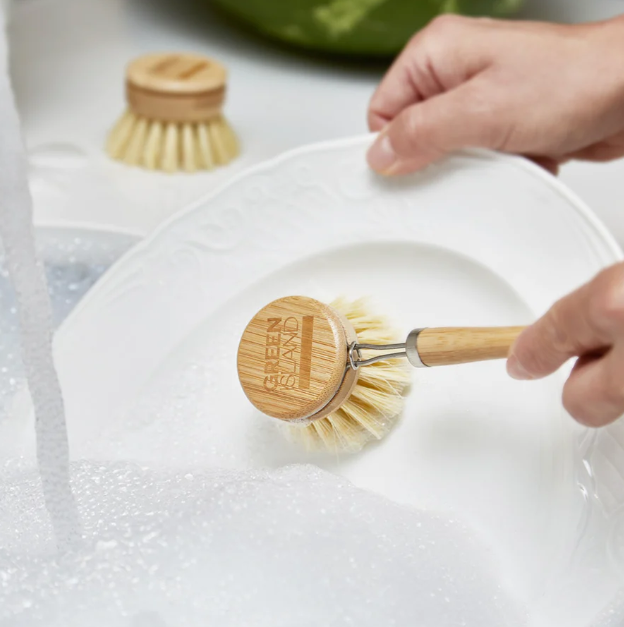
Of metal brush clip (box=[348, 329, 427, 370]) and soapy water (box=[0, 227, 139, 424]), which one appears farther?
soapy water (box=[0, 227, 139, 424])

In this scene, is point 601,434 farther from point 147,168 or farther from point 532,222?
point 147,168

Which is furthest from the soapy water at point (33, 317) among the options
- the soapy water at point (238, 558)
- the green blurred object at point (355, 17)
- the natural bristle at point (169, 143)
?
the green blurred object at point (355, 17)

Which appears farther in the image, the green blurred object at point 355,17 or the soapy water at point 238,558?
the green blurred object at point 355,17

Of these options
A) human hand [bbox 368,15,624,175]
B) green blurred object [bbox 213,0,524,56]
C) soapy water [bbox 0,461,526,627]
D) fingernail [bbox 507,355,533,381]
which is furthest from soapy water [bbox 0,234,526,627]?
green blurred object [bbox 213,0,524,56]

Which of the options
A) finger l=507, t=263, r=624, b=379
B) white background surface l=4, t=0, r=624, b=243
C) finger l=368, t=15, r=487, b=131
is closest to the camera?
finger l=507, t=263, r=624, b=379

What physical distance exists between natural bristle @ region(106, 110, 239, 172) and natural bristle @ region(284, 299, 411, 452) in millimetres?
390

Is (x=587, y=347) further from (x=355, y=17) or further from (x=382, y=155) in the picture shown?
(x=355, y=17)

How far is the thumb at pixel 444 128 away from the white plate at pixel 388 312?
0.01 metres

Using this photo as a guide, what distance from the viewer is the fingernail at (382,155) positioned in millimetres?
511

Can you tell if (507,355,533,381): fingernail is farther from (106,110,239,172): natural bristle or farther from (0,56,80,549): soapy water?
(106,110,239,172): natural bristle

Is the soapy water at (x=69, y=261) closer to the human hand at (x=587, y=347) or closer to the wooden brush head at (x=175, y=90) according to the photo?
the wooden brush head at (x=175, y=90)

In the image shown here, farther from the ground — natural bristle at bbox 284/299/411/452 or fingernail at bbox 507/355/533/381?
fingernail at bbox 507/355/533/381

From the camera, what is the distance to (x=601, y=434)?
1.35 ft

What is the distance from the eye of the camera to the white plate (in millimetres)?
436
